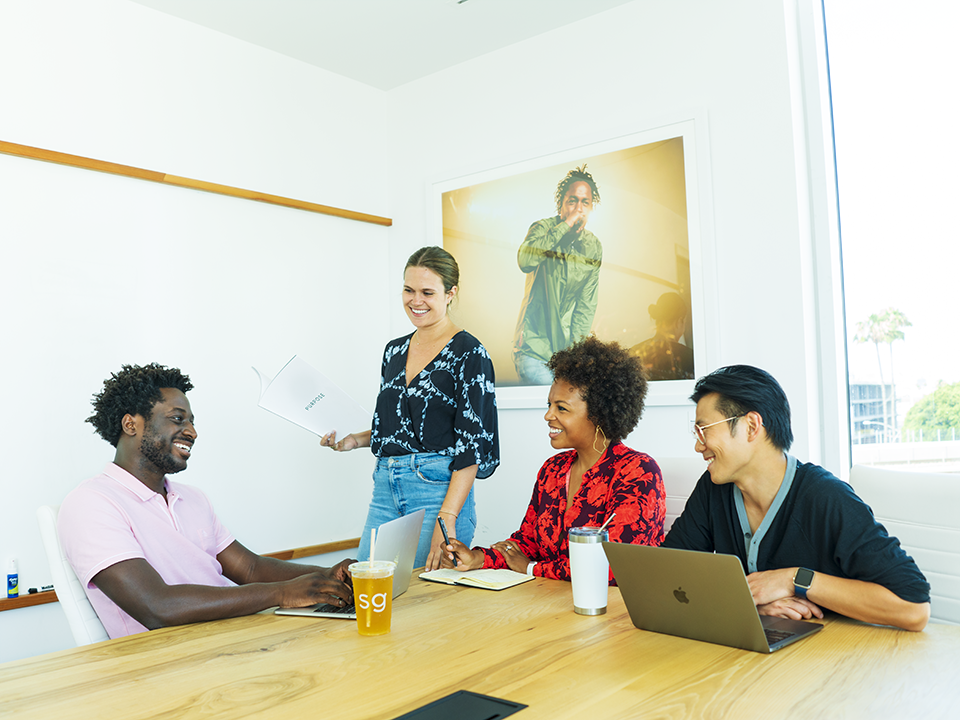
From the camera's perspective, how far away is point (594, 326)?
3184mm

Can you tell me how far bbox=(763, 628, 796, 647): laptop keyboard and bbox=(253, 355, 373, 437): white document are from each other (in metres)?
1.80

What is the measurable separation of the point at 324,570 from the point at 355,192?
2.59 meters

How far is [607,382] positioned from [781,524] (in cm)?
63

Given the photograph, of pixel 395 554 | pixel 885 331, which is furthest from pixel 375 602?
pixel 885 331

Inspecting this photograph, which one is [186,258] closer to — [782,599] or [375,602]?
[375,602]

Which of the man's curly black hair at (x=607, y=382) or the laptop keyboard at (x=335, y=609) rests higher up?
the man's curly black hair at (x=607, y=382)

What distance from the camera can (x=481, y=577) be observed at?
1.77m

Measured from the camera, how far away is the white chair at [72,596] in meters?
1.57

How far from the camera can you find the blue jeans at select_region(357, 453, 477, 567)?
2391mm

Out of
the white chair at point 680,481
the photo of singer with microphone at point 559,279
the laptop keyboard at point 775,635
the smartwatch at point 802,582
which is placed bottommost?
the laptop keyboard at point 775,635

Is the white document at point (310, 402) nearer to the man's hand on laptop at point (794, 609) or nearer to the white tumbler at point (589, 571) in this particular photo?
the white tumbler at point (589, 571)

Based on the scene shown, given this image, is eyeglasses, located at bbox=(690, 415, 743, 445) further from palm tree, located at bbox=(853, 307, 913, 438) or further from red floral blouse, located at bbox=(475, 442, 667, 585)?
palm tree, located at bbox=(853, 307, 913, 438)

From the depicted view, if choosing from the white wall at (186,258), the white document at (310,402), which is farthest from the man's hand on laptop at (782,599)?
the white wall at (186,258)

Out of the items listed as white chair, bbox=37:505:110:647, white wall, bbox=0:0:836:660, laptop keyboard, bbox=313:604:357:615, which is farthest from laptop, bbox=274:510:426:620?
white wall, bbox=0:0:836:660
